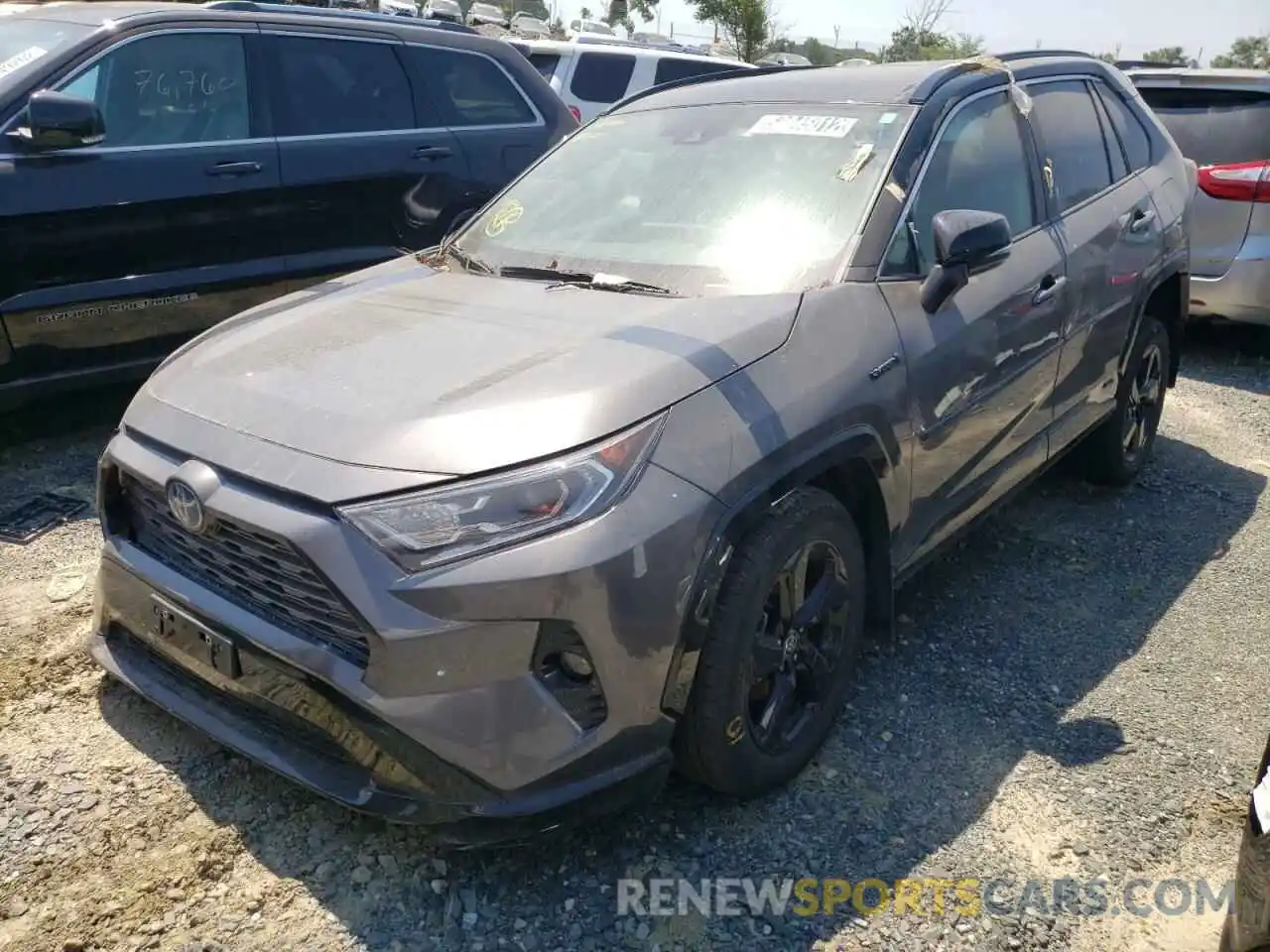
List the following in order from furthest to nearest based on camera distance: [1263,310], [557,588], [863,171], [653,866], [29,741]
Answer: [1263,310]
[863,171]
[29,741]
[653,866]
[557,588]

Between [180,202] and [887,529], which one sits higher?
[180,202]

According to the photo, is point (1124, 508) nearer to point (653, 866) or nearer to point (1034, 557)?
point (1034, 557)

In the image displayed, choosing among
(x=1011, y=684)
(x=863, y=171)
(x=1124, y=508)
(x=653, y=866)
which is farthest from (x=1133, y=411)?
(x=653, y=866)

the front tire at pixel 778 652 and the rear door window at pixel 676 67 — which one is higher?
the rear door window at pixel 676 67

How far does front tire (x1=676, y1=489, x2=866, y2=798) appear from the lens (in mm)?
2385

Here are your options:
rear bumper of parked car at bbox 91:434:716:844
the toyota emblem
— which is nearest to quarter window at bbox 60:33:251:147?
the toyota emblem

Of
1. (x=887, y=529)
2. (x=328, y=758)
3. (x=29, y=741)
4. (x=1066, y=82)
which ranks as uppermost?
(x=1066, y=82)

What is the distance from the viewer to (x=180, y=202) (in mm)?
4590

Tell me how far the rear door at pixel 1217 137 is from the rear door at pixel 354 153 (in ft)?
14.3

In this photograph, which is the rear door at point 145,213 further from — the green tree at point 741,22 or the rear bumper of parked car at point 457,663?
the green tree at point 741,22

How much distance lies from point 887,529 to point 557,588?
1.15 meters

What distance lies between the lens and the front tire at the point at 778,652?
2385mm

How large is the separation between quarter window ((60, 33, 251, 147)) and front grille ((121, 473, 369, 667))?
8.43ft
